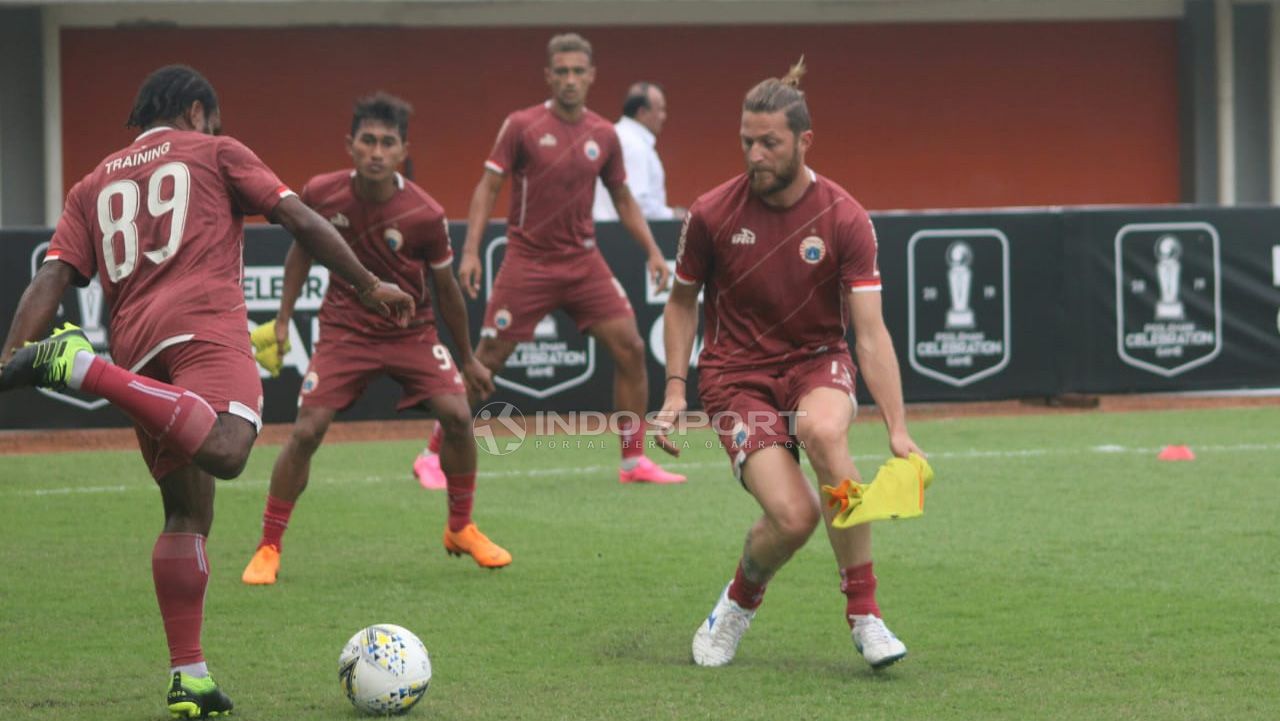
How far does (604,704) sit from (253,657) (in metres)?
1.45

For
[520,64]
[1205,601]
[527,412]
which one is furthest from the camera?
[520,64]

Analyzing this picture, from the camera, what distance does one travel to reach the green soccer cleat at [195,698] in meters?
5.38

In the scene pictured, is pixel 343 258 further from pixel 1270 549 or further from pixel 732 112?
pixel 732 112

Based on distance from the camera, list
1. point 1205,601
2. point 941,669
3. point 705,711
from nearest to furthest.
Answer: point 705,711
point 941,669
point 1205,601

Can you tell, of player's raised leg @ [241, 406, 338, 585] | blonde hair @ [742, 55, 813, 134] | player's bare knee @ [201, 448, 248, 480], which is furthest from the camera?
player's raised leg @ [241, 406, 338, 585]

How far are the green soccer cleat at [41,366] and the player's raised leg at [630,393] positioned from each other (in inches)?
227

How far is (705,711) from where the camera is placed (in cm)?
548

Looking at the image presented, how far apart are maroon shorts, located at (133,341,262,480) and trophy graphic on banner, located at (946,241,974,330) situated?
30.7 ft

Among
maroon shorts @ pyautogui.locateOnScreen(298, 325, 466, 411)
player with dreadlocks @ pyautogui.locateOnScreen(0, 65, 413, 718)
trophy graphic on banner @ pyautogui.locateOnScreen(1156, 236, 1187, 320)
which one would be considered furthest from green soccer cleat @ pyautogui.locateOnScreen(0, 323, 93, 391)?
trophy graphic on banner @ pyautogui.locateOnScreen(1156, 236, 1187, 320)

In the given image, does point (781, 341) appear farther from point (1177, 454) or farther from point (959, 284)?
point (959, 284)

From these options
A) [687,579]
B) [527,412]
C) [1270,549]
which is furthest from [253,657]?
[527,412]

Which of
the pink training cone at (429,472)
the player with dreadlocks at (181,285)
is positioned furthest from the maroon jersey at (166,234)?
the pink training cone at (429,472)

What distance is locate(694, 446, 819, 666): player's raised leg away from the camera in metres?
6.00

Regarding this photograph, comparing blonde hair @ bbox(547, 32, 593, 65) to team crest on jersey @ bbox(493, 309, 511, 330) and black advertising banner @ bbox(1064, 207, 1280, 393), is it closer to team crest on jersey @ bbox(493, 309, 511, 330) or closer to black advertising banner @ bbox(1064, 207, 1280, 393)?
team crest on jersey @ bbox(493, 309, 511, 330)
